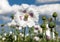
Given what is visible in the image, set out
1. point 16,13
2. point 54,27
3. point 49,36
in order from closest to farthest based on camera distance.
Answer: point 16,13
point 54,27
point 49,36

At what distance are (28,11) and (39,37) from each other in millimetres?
656

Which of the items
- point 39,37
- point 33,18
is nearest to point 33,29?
point 39,37

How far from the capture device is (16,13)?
12.8 ft

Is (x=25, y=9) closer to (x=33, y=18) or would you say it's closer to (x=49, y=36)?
(x=33, y=18)

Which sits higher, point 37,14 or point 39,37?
point 37,14

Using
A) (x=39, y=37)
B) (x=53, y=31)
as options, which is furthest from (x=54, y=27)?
(x=39, y=37)

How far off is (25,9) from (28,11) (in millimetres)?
137

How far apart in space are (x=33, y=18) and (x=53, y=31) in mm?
476

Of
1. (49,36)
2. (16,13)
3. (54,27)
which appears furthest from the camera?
(49,36)

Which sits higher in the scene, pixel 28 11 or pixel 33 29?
pixel 28 11

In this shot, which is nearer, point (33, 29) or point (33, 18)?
point (33, 18)

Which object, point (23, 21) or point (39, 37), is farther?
point (39, 37)

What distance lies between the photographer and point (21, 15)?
4035 millimetres

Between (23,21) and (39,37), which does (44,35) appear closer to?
(39,37)
